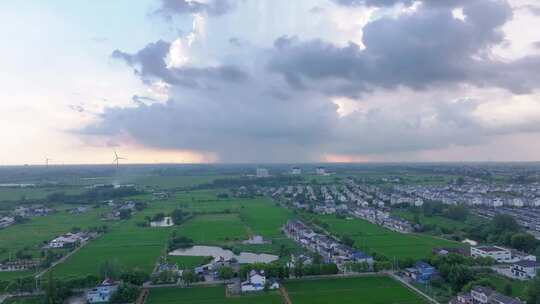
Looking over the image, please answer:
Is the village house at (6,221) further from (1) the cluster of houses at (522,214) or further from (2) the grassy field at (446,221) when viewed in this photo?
(1) the cluster of houses at (522,214)

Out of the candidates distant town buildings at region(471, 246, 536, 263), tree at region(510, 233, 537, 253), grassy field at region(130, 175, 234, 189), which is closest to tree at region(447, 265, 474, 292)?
distant town buildings at region(471, 246, 536, 263)

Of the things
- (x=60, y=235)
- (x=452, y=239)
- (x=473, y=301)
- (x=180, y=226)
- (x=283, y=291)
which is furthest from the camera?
(x=180, y=226)

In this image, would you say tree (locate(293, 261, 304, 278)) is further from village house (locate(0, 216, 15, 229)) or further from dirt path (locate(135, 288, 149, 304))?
village house (locate(0, 216, 15, 229))

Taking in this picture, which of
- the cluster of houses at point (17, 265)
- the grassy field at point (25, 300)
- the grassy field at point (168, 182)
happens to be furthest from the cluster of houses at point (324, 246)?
the grassy field at point (168, 182)

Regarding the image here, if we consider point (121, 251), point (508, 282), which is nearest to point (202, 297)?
point (121, 251)

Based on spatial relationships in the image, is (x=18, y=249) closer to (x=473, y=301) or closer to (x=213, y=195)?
(x=473, y=301)

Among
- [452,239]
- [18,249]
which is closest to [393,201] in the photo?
[452,239]
